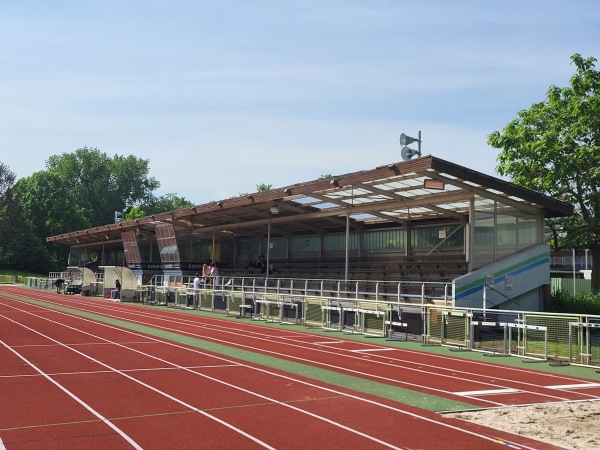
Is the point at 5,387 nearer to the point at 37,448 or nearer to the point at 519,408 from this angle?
the point at 37,448

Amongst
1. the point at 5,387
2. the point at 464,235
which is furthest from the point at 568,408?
the point at 464,235

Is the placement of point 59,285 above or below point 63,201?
below

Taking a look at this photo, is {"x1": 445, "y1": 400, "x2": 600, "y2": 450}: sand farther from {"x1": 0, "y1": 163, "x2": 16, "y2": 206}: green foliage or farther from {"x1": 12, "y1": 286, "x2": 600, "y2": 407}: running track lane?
{"x1": 0, "y1": 163, "x2": 16, "y2": 206}: green foliage

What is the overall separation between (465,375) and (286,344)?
242 inches

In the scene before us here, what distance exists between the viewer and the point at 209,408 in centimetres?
870

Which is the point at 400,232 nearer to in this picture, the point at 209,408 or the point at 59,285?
the point at 209,408

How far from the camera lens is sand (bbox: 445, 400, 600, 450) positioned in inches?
278

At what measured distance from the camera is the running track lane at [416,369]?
1029 cm

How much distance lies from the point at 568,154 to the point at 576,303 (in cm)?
653

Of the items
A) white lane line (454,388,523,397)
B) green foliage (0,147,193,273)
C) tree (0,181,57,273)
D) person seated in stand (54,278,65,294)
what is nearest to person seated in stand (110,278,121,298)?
person seated in stand (54,278,65,294)

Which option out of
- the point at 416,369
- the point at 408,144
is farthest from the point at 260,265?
the point at 416,369

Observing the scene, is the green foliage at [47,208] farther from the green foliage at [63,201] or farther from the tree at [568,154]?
the tree at [568,154]

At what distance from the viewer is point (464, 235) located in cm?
2756

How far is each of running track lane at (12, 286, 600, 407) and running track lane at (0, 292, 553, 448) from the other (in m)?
1.72
